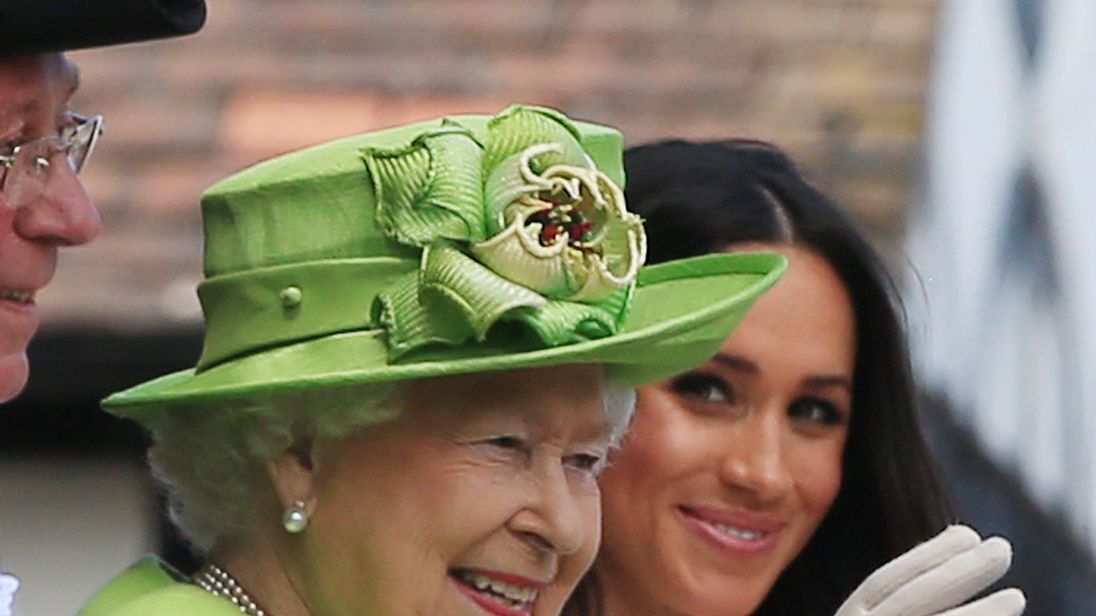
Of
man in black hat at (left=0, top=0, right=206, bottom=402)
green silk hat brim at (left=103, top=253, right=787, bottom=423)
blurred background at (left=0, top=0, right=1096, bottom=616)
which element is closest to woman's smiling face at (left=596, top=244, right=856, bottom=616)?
green silk hat brim at (left=103, top=253, right=787, bottom=423)

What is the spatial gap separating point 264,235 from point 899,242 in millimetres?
3562

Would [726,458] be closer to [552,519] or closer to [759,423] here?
[759,423]

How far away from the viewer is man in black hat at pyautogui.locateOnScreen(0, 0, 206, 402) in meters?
2.88

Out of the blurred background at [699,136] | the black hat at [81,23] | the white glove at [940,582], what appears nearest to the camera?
the black hat at [81,23]

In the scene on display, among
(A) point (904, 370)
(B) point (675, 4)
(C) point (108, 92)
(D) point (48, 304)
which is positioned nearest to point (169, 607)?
(A) point (904, 370)

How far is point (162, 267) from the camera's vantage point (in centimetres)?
625

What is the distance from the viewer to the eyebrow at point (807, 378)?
368 cm

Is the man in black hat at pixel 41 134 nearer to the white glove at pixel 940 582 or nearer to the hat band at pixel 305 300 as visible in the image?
the hat band at pixel 305 300

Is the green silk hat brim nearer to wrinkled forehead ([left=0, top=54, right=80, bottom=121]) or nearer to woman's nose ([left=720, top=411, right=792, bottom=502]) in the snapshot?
wrinkled forehead ([left=0, top=54, right=80, bottom=121])

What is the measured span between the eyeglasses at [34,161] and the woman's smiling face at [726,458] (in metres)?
0.92

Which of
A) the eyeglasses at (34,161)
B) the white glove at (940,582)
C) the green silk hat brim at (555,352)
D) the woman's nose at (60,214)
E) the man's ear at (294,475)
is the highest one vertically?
the eyeglasses at (34,161)

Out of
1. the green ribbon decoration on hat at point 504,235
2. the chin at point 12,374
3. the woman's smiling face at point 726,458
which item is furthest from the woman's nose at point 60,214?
the woman's smiling face at point 726,458

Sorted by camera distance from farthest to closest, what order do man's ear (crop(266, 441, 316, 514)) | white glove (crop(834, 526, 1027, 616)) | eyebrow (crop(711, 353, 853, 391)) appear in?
eyebrow (crop(711, 353, 853, 391)) < white glove (crop(834, 526, 1027, 616)) < man's ear (crop(266, 441, 316, 514))

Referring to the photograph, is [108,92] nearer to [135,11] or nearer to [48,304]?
[48,304]
